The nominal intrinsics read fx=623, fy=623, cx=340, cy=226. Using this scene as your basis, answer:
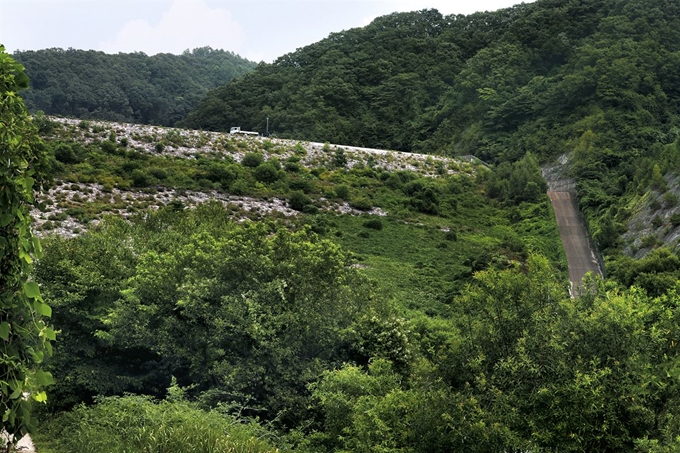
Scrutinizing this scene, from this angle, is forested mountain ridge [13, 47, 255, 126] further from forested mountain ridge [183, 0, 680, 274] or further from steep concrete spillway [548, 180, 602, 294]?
steep concrete spillway [548, 180, 602, 294]

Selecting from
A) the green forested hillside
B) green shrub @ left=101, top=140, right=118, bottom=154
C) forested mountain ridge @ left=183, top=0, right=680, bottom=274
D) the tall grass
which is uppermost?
forested mountain ridge @ left=183, top=0, right=680, bottom=274

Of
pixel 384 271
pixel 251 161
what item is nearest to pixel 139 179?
pixel 251 161

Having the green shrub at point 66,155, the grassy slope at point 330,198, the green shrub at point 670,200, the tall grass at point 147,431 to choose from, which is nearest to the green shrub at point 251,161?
the grassy slope at point 330,198

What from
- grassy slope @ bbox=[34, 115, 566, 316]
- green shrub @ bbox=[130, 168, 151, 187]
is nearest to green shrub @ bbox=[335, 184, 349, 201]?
grassy slope @ bbox=[34, 115, 566, 316]

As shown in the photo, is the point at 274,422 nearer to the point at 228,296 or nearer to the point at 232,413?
the point at 232,413

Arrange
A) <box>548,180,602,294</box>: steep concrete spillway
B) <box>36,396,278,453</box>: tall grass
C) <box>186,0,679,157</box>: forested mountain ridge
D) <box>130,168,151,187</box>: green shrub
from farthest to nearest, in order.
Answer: <box>186,0,679,157</box>: forested mountain ridge
<box>130,168,151,187</box>: green shrub
<box>548,180,602,294</box>: steep concrete spillway
<box>36,396,278,453</box>: tall grass

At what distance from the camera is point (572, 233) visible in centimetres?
4219

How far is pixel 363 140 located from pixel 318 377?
202 ft

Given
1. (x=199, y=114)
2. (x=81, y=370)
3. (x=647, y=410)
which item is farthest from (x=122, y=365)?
(x=199, y=114)

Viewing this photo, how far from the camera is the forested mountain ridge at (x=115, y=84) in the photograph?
84750 millimetres

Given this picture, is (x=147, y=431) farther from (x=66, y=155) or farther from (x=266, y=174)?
(x=266, y=174)

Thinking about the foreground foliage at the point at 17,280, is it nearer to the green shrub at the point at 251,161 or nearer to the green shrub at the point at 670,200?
the green shrub at the point at 670,200

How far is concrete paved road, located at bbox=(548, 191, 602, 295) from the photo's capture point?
35906 millimetres

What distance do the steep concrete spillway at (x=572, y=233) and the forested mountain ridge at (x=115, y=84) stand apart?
61.0m
